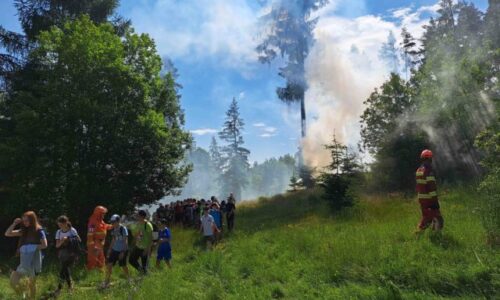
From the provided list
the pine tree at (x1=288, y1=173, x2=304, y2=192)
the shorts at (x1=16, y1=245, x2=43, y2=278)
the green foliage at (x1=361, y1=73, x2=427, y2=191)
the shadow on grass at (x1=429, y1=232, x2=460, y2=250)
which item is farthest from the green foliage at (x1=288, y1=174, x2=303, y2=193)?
the shorts at (x1=16, y1=245, x2=43, y2=278)

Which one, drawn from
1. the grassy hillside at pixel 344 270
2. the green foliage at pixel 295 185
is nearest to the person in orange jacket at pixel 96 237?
the grassy hillside at pixel 344 270

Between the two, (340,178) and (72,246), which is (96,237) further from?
(340,178)

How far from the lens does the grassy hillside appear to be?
6309mm

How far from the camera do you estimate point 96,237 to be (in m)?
11.0

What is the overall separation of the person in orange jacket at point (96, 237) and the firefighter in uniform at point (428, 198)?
24.3 feet

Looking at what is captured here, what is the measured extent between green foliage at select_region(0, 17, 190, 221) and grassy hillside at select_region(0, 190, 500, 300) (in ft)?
16.0

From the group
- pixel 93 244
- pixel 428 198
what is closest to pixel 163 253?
pixel 93 244

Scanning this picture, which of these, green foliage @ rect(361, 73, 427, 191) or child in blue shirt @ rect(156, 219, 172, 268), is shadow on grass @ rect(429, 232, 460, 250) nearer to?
child in blue shirt @ rect(156, 219, 172, 268)

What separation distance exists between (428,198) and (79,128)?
41.7 ft

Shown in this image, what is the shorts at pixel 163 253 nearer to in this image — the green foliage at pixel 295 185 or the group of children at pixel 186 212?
the group of children at pixel 186 212

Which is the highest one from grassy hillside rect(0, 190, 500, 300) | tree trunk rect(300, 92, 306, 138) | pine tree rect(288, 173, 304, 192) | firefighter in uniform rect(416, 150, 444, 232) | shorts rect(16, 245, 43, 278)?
tree trunk rect(300, 92, 306, 138)

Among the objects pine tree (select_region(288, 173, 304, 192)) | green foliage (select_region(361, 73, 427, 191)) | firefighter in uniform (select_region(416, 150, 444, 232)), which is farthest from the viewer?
pine tree (select_region(288, 173, 304, 192))

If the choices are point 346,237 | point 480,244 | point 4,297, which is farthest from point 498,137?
point 4,297

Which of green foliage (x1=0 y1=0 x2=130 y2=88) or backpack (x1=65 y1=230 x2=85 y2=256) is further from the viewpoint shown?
green foliage (x1=0 y1=0 x2=130 y2=88)
